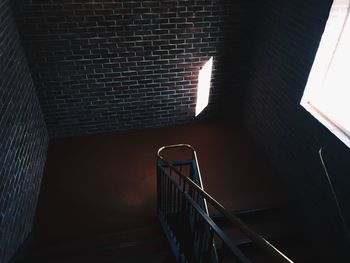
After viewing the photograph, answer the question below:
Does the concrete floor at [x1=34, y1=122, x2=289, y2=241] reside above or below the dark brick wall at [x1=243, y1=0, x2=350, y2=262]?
below

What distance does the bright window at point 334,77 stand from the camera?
2.76 metres

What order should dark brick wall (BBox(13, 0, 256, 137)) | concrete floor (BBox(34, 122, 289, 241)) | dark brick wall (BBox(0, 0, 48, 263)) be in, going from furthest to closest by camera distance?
dark brick wall (BBox(13, 0, 256, 137)), concrete floor (BBox(34, 122, 289, 241)), dark brick wall (BBox(0, 0, 48, 263))

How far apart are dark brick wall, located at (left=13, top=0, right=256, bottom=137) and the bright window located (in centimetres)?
151

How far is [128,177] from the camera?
4.15 meters

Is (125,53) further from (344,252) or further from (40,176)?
(344,252)

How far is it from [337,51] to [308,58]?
0.94 ft

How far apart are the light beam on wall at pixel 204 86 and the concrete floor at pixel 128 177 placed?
374mm

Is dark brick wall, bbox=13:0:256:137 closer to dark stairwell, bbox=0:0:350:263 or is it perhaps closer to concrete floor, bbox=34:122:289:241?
dark stairwell, bbox=0:0:350:263

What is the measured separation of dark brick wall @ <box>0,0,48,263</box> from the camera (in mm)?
2869

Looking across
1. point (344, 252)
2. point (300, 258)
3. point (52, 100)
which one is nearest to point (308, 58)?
point (344, 252)

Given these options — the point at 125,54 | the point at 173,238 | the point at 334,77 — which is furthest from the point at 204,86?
the point at 173,238

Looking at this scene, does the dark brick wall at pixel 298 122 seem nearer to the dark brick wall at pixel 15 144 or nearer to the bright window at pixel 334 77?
the bright window at pixel 334 77

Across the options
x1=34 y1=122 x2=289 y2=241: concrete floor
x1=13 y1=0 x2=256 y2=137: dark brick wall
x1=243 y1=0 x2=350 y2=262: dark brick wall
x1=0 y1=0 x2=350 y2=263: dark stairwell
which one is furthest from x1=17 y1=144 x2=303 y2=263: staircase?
x1=13 y1=0 x2=256 y2=137: dark brick wall

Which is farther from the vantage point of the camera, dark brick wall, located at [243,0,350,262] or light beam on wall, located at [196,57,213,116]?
light beam on wall, located at [196,57,213,116]
